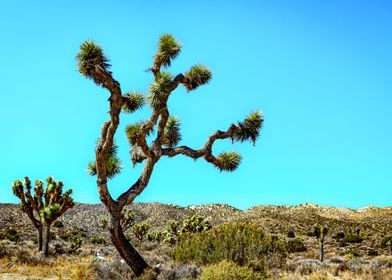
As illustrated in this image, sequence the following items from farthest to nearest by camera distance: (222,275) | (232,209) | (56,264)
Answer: (232,209), (56,264), (222,275)

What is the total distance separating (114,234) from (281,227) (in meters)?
39.2

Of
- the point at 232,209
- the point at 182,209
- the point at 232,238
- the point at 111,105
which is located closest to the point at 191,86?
the point at 111,105

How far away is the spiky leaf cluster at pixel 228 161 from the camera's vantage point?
1635 centimetres

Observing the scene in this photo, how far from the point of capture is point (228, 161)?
16.3 m

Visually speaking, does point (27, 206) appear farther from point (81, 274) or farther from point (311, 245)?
point (311, 245)

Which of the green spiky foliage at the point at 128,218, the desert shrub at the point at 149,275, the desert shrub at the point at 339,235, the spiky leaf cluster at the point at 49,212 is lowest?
the desert shrub at the point at 149,275

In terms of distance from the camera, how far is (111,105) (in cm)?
1465

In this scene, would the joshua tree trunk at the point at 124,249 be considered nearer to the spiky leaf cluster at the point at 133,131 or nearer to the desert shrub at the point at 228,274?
the spiky leaf cluster at the point at 133,131

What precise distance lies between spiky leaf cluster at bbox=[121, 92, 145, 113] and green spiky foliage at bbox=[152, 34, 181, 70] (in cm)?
125

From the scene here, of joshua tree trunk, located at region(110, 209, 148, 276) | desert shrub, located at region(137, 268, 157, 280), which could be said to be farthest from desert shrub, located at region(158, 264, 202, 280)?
joshua tree trunk, located at region(110, 209, 148, 276)

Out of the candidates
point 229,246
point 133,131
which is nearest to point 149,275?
point 229,246

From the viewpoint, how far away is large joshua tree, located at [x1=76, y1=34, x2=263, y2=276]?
14.5m

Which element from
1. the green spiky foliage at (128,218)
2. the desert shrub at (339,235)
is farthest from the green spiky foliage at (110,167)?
the desert shrub at (339,235)

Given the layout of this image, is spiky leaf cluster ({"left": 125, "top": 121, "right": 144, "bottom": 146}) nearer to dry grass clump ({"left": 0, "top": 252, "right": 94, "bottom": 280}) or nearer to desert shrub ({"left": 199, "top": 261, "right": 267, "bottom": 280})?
dry grass clump ({"left": 0, "top": 252, "right": 94, "bottom": 280})
